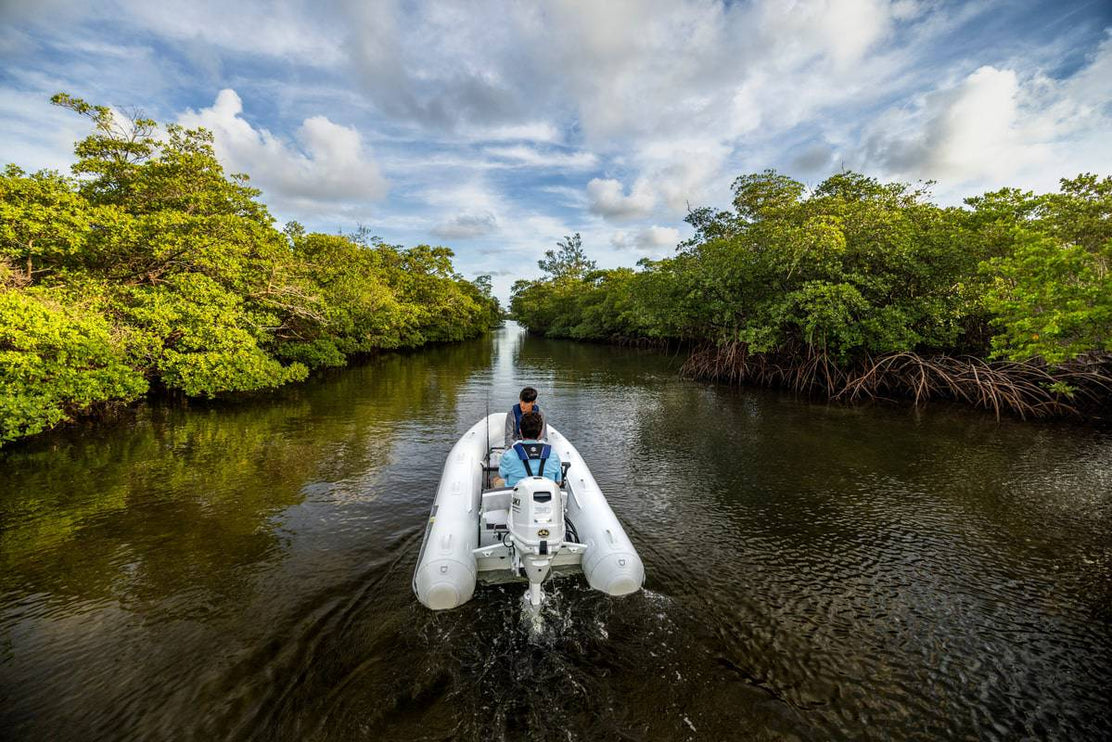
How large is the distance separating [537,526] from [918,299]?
16753mm

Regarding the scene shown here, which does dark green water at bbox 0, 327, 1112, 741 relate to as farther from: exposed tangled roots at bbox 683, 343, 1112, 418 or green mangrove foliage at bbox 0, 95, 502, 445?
exposed tangled roots at bbox 683, 343, 1112, 418

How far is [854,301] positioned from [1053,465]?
6.86 metres

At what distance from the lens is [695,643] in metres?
3.99

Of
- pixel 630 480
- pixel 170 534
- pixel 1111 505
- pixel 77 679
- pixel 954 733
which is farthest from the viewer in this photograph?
pixel 630 480

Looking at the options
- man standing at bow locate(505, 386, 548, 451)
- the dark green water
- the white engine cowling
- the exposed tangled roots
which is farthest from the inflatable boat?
the exposed tangled roots

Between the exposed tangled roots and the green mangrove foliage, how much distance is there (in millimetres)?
18443

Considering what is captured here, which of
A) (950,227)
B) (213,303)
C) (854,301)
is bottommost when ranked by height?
(213,303)

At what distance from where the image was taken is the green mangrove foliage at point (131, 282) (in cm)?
834

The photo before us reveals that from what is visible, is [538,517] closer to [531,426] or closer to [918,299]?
[531,426]

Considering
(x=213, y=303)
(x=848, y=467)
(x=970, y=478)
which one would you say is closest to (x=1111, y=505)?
(x=970, y=478)

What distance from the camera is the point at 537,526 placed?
11.8 ft

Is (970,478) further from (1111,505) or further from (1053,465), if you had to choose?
(1053,465)

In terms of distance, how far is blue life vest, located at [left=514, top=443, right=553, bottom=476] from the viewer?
443cm

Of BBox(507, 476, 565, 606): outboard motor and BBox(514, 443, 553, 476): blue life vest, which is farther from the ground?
BBox(514, 443, 553, 476): blue life vest
